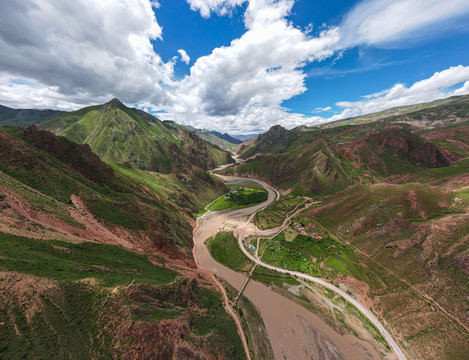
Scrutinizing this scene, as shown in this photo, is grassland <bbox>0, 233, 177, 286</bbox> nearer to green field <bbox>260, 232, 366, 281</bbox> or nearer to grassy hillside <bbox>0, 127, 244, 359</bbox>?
grassy hillside <bbox>0, 127, 244, 359</bbox>

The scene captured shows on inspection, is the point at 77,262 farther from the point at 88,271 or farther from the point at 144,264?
the point at 144,264

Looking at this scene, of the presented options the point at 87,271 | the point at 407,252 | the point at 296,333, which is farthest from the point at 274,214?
the point at 87,271

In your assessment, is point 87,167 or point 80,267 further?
point 87,167

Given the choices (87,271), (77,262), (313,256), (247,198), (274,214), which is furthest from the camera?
(247,198)

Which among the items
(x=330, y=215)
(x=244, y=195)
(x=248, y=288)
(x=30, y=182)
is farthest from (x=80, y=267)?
(x=244, y=195)

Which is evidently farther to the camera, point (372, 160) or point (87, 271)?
point (372, 160)

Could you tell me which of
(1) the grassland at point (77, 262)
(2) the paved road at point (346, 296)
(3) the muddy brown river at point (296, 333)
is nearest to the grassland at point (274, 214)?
(2) the paved road at point (346, 296)

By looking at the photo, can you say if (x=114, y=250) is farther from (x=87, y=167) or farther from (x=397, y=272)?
(x=397, y=272)

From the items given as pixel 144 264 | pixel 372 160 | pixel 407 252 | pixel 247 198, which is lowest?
pixel 144 264
